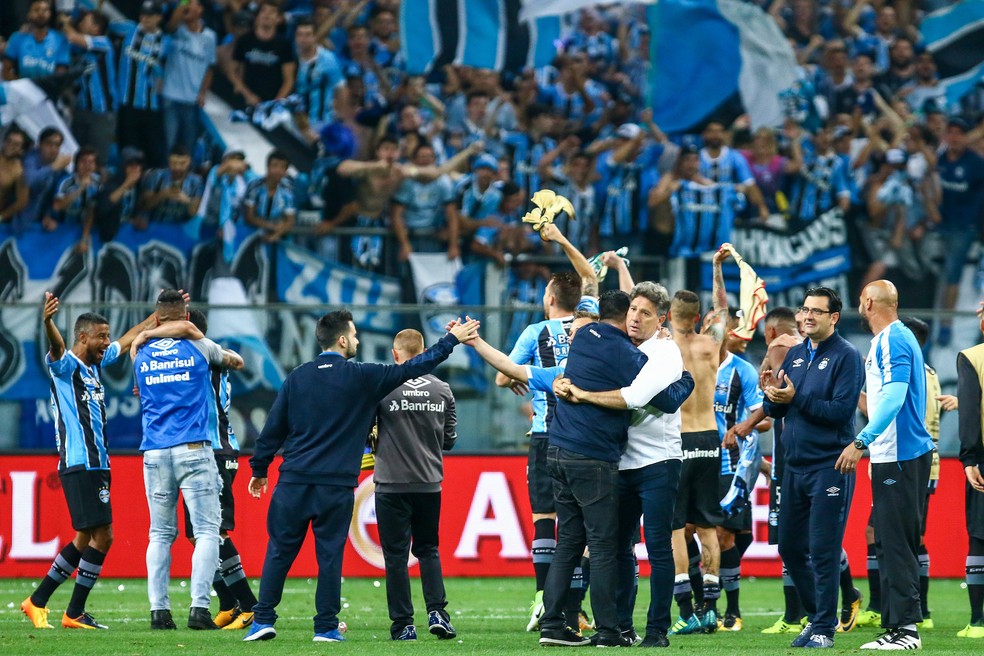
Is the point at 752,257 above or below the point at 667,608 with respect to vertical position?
above

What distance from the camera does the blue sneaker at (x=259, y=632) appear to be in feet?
28.2

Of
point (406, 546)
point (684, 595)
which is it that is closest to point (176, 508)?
point (406, 546)

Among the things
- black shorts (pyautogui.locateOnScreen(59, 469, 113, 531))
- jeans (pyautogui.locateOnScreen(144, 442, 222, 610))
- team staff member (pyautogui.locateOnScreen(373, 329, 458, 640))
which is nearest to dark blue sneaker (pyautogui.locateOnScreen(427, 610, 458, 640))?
team staff member (pyautogui.locateOnScreen(373, 329, 458, 640))

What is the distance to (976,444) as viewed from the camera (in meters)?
9.16

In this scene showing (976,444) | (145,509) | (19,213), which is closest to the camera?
(976,444)

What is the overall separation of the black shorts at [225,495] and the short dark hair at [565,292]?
277 centimetres

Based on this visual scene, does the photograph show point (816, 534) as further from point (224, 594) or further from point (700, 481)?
point (224, 594)

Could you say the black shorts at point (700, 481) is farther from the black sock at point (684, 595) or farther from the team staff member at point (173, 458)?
the team staff member at point (173, 458)

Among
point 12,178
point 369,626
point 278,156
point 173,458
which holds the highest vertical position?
point 278,156

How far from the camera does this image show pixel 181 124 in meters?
18.9

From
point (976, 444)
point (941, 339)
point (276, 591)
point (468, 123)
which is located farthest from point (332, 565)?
point (468, 123)

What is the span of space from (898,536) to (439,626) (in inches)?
117

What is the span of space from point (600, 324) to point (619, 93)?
42.3 ft

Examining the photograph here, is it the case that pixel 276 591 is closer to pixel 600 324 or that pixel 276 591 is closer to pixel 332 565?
pixel 332 565
